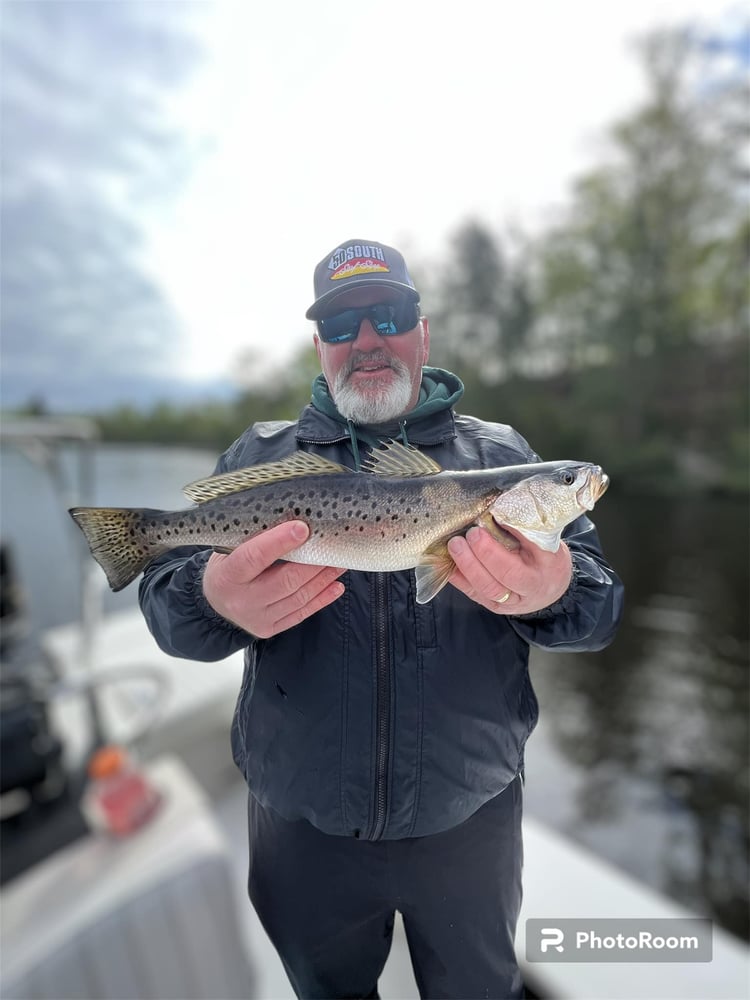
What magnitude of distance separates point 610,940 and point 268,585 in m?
2.76

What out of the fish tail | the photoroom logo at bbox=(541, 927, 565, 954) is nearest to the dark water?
the photoroom logo at bbox=(541, 927, 565, 954)

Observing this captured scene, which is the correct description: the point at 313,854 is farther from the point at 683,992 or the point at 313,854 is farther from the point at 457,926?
the point at 683,992

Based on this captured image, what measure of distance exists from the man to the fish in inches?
3.0

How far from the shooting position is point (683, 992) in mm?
3488

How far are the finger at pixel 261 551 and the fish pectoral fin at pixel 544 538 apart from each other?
57 cm

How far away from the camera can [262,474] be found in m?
1.51

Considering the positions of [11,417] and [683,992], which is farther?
[11,417]

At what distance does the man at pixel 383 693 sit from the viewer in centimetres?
139

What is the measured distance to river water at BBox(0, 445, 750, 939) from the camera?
26.6 feet

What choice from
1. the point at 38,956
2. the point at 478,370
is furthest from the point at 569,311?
the point at 38,956

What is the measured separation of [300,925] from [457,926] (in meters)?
0.48

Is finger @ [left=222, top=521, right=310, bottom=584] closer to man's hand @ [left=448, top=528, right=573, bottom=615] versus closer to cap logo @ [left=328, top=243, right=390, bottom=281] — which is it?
man's hand @ [left=448, top=528, right=573, bottom=615]

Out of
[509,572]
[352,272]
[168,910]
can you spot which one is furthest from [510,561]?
[168,910]

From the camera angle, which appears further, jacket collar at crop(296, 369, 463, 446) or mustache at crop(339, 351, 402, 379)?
jacket collar at crop(296, 369, 463, 446)
